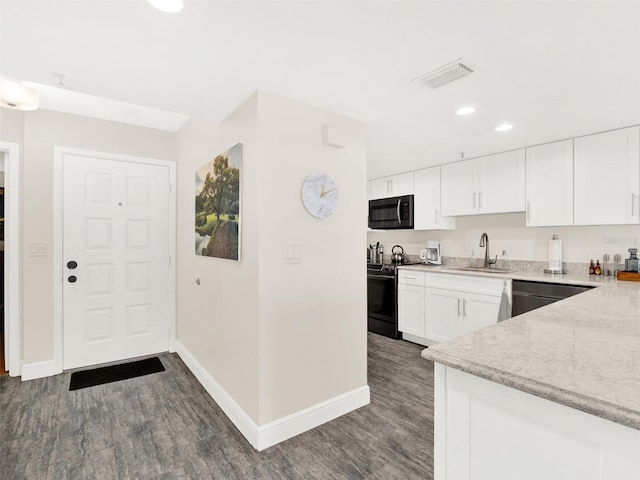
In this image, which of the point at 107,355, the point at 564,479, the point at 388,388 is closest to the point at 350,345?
the point at 388,388

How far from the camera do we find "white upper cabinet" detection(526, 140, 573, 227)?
9.96 feet

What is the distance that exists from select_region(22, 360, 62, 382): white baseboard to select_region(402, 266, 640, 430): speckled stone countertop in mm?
3439

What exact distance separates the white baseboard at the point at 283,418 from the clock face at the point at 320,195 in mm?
1311

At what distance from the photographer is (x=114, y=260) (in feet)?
10.8

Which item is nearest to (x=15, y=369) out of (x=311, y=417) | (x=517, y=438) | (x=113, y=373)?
(x=113, y=373)

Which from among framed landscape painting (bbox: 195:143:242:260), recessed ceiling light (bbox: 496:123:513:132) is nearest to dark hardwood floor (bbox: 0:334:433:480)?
framed landscape painting (bbox: 195:143:242:260)

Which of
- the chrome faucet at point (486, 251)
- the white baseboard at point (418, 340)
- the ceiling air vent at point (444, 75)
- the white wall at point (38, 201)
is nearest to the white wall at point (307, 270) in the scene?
the ceiling air vent at point (444, 75)

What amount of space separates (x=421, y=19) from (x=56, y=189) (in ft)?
10.7

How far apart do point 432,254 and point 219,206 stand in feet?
9.57

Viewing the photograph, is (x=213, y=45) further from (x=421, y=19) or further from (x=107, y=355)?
(x=107, y=355)

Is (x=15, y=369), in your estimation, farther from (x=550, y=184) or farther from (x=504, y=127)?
(x=550, y=184)

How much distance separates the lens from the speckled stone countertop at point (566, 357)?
72 centimetres

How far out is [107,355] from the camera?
10.7 ft

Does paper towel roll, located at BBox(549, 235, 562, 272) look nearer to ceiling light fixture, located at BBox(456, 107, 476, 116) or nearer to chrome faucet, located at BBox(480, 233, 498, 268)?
chrome faucet, located at BBox(480, 233, 498, 268)
